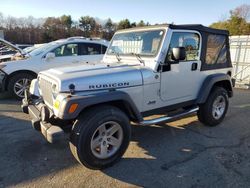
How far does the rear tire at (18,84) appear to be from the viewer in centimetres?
678

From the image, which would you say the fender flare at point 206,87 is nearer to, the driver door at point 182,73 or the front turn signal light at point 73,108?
the driver door at point 182,73

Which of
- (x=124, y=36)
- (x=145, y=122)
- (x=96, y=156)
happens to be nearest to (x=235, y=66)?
(x=124, y=36)

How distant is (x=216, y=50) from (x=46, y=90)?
3.55 metres

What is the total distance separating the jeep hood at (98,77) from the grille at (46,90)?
0.11m

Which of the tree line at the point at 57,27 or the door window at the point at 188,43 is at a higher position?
the tree line at the point at 57,27

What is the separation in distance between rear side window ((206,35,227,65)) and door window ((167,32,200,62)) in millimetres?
370

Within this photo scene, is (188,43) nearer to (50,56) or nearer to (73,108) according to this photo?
(73,108)

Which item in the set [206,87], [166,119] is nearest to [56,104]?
[166,119]

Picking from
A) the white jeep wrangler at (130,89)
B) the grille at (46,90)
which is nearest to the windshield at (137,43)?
the white jeep wrangler at (130,89)

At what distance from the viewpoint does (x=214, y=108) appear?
4.90 meters

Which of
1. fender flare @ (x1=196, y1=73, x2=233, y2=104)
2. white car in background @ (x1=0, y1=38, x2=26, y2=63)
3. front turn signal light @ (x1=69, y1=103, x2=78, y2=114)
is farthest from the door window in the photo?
white car in background @ (x1=0, y1=38, x2=26, y2=63)

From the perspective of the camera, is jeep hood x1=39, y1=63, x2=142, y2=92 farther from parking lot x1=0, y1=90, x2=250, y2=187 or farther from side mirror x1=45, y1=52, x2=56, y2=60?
side mirror x1=45, y1=52, x2=56, y2=60

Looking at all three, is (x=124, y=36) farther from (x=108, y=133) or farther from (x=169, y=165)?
(x=169, y=165)

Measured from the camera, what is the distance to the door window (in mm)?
3926
